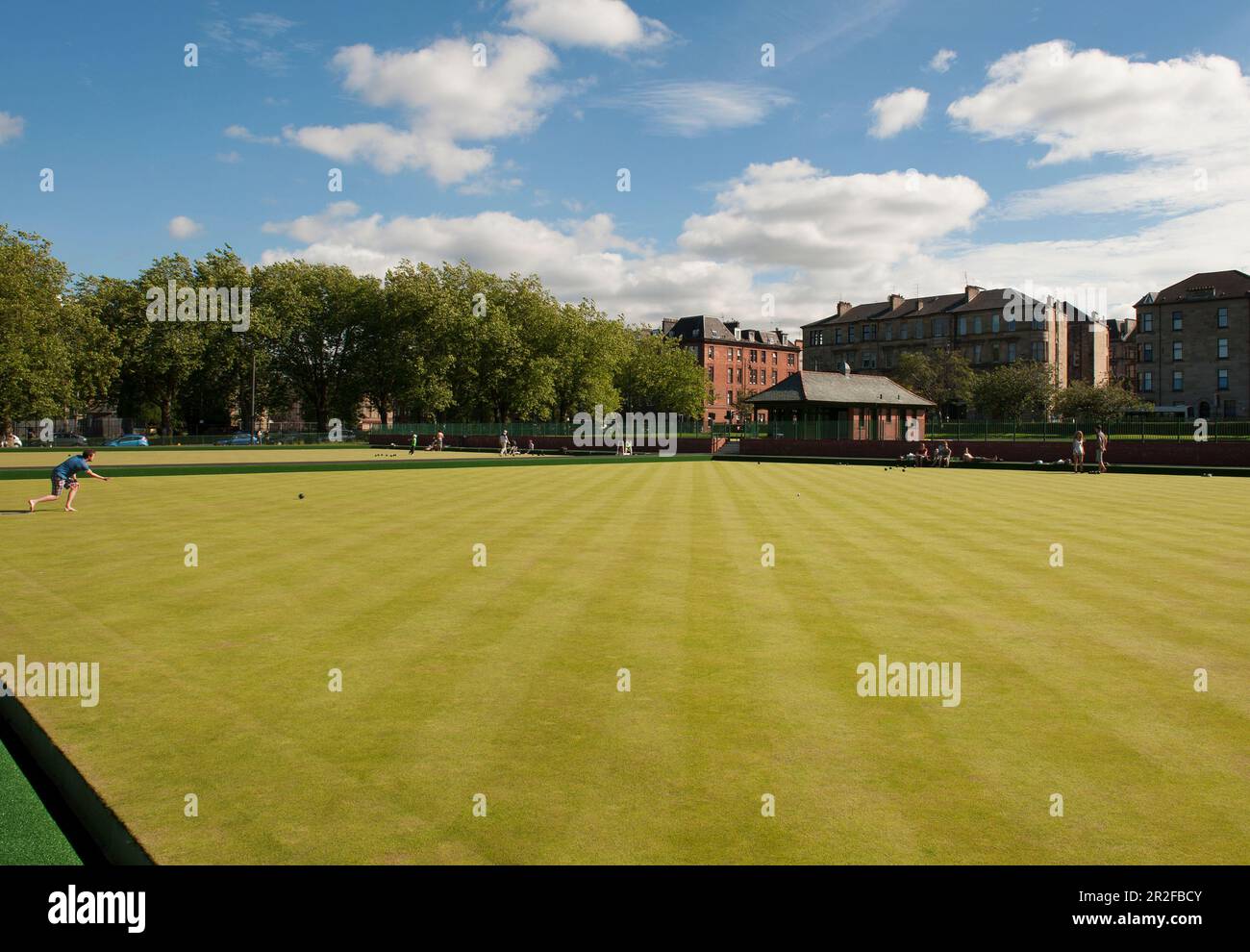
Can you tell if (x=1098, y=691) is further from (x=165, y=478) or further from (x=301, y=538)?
(x=165, y=478)

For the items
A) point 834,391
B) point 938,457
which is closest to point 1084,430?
point 938,457

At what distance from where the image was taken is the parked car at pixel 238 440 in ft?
271

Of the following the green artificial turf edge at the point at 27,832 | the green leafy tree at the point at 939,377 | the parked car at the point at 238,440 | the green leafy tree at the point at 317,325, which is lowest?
the green artificial turf edge at the point at 27,832

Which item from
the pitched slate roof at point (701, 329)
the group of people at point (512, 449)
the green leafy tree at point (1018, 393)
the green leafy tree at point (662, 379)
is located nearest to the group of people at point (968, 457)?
the group of people at point (512, 449)

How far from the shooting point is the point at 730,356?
13775 centimetres

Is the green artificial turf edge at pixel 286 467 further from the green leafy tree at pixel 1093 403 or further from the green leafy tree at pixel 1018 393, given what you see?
the green leafy tree at pixel 1018 393

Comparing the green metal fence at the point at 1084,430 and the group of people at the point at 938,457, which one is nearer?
the green metal fence at the point at 1084,430

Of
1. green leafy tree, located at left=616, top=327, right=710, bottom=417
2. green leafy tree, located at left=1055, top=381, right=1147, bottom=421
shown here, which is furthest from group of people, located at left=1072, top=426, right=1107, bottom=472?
green leafy tree, located at left=616, top=327, right=710, bottom=417

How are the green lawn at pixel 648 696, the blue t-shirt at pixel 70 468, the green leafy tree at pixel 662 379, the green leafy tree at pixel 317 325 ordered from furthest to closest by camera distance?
the green leafy tree at pixel 662 379, the green leafy tree at pixel 317 325, the blue t-shirt at pixel 70 468, the green lawn at pixel 648 696

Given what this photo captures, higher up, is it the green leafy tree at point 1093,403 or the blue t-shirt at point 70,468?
the green leafy tree at point 1093,403

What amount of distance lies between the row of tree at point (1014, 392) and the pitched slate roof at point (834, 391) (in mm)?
10628

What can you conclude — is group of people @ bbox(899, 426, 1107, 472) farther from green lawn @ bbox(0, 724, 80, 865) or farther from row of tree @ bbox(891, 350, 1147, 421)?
green lawn @ bbox(0, 724, 80, 865)

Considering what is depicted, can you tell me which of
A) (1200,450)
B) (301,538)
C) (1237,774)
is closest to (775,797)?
(1237,774)

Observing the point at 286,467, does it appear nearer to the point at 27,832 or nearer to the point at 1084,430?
the point at 27,832
